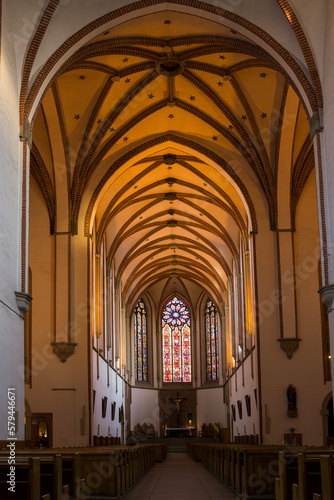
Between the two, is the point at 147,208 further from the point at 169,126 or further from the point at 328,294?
the point at 328,294

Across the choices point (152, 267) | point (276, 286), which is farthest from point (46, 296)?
point (152, 267)

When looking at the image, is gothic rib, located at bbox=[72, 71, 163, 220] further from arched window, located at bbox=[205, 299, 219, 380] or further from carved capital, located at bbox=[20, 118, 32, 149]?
arched window, located at bbox=[205, 299, 219, 380]

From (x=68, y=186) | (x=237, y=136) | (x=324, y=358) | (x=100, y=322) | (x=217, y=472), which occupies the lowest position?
(x=217, y=472)

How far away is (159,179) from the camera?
96.1ft

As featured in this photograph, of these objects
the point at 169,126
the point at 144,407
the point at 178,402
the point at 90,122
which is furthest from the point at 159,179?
the point at 178,402

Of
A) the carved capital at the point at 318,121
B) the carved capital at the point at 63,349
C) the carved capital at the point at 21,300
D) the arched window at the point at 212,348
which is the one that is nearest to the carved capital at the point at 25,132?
the carved capital at the point at 21,300

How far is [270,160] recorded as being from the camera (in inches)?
917

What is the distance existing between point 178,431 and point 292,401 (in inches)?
1053

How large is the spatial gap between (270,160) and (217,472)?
1067 centimetres

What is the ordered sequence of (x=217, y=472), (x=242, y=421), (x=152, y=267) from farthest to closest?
1. (x=152, y=267)
2. (x=242, y=421)
3. (x=217, y=472)

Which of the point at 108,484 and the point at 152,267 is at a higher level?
the point at 152,267

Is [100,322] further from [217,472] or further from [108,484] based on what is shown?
[108,484]

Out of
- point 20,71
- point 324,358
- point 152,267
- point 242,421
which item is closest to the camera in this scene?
point 20,71

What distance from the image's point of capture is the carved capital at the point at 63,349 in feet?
75.5
